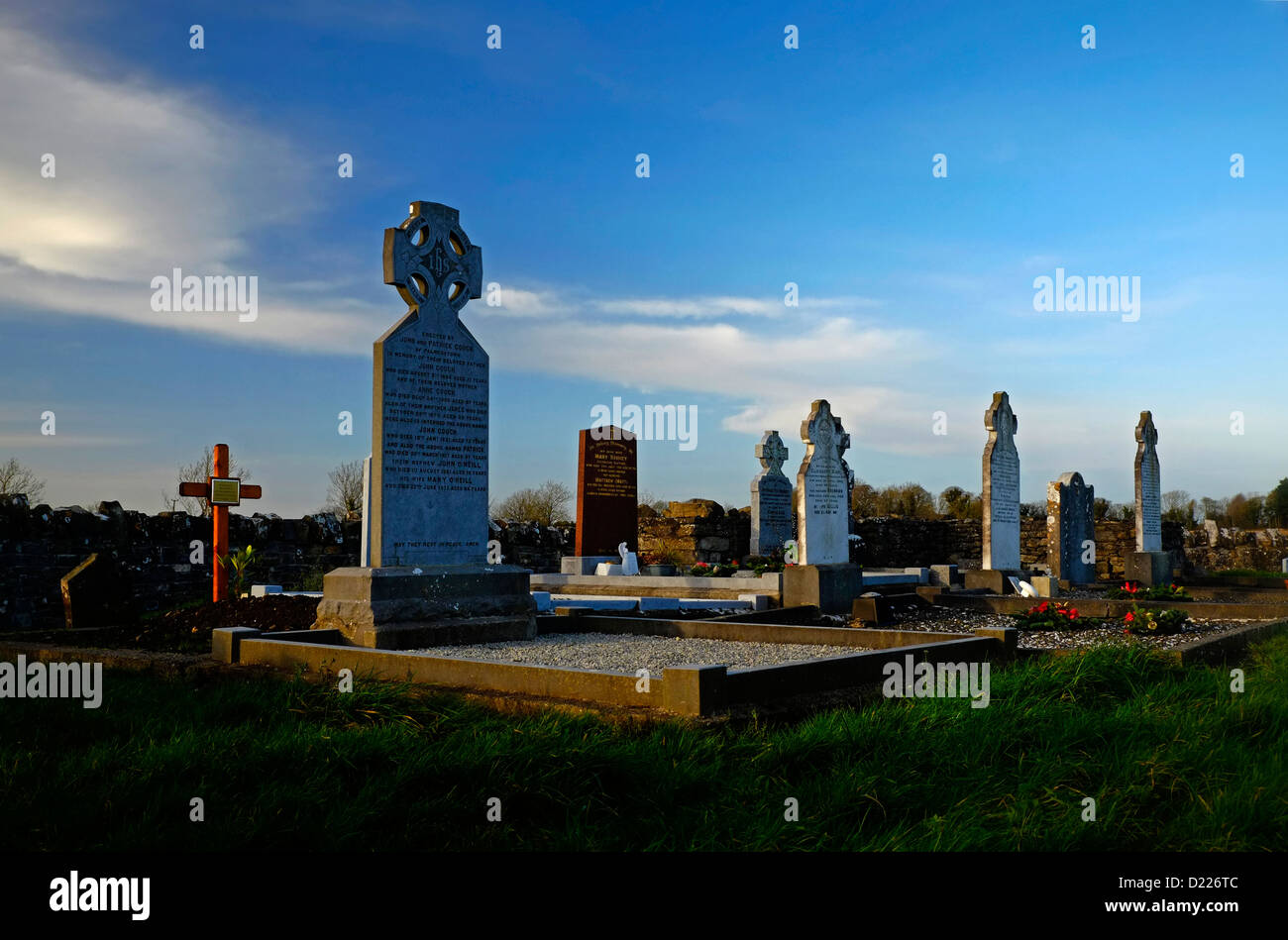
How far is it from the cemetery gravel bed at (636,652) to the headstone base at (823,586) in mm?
3607

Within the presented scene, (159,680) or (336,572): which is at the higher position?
(336,572)

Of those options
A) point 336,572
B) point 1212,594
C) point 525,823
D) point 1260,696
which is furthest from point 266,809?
point 1212,594

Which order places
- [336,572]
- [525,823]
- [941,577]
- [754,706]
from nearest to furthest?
[525,823], [754,706], [336,572], [941,577]

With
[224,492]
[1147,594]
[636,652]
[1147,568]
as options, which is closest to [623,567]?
[224,492]

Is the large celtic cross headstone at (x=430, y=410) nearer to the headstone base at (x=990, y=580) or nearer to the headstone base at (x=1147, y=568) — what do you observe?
the headstone base at (x=990, y=580)

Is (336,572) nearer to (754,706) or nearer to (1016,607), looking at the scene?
(754,706)

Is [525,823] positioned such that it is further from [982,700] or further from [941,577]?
[941,577]

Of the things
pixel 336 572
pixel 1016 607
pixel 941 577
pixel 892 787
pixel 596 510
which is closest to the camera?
pixel 892 787

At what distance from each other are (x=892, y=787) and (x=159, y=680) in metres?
5.06

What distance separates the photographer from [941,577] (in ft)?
52.2

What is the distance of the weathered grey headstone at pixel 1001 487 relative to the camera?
1579cm

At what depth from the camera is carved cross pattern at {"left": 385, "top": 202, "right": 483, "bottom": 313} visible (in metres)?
8.94

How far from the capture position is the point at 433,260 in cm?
916

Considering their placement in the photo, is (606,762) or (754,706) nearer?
(606,762)
